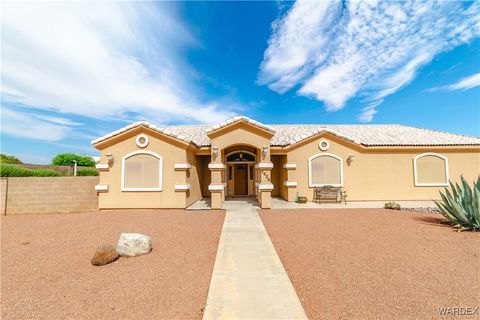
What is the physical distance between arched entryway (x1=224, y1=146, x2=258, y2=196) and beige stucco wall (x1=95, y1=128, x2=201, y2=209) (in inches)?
181

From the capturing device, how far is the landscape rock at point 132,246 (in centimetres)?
505

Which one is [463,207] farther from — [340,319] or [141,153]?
[141,153]

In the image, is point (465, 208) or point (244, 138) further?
point (244, 138)

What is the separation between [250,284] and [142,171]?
915 cm

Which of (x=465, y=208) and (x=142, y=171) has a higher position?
(x=142, y=171)

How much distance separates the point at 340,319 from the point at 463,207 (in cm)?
809

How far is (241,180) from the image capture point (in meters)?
15.2

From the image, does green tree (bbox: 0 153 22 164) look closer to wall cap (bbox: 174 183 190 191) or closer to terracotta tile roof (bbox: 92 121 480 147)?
terracotta tile roof (bbox: 92 121 480 147)

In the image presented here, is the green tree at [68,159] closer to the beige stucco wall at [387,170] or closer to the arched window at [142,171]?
the arched window at [142,171]

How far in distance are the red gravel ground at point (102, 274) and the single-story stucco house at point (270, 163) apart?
3235 mm

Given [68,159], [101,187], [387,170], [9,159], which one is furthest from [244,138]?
[68,159]

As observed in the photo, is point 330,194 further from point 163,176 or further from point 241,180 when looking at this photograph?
point 163,176

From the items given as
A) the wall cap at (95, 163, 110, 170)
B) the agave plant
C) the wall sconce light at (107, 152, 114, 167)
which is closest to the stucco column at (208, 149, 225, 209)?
the wall sconce light at (107, 152, 114, 167)

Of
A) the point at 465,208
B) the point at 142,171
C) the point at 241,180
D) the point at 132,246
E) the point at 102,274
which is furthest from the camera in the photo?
the point at 241,180
